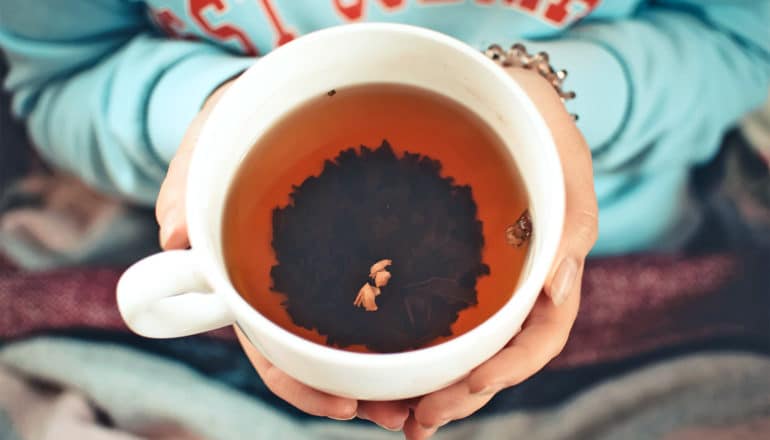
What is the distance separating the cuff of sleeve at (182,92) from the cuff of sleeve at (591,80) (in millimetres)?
285

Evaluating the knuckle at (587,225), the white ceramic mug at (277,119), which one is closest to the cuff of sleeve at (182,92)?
the white ceramic mug at (277,119)

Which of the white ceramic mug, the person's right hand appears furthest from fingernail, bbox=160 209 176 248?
the white ceramic mug

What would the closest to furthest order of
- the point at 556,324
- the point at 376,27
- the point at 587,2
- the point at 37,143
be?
the point at 376,27 → the point at 556,324 → the point at 587,2 → the point at 37,143

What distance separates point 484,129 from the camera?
15.1 inches

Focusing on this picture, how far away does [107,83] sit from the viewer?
0.63 metres

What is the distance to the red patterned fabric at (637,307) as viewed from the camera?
65 cm

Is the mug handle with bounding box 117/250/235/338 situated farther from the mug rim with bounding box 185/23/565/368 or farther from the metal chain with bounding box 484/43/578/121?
the metal chain with bounding box 484/43/578/121

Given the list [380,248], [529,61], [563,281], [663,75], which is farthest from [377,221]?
[663,75]

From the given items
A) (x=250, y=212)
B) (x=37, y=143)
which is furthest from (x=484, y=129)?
(x=37, y=143)

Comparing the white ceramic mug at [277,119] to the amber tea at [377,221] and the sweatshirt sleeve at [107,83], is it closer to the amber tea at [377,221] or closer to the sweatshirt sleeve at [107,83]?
the amber tea at [377,221]

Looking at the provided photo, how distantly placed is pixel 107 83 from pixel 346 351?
46cm

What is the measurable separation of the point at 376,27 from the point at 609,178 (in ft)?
1.29

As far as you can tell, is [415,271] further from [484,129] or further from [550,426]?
[550,426]

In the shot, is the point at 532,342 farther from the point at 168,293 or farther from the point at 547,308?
the point at 168,293
